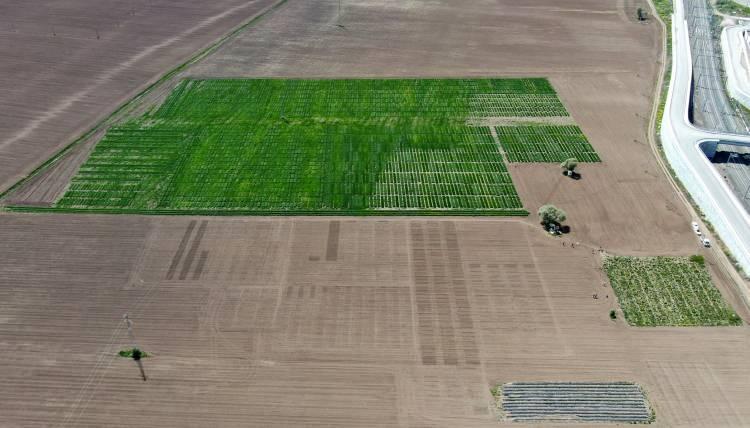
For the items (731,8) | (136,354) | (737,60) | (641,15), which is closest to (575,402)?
(136,354)

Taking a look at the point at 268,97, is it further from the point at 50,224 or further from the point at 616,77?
the point at 616,77

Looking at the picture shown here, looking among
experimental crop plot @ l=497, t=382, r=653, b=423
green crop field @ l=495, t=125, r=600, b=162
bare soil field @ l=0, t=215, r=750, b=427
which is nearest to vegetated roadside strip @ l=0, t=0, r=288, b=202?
bare soil field @ l=0, t=215, r=750, b=427

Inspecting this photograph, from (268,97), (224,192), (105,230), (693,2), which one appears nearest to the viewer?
(105,230)

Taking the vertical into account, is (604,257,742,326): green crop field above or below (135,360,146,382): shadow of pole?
above

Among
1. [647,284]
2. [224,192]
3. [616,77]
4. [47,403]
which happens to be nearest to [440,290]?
[647,284]

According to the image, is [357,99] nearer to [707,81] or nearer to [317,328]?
[317,328]

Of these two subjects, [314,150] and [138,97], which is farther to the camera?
[138,97]

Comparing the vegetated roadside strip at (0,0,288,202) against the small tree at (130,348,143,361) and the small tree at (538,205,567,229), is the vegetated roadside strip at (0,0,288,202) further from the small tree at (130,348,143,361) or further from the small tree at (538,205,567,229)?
the small tree at (538,205,567,229)
